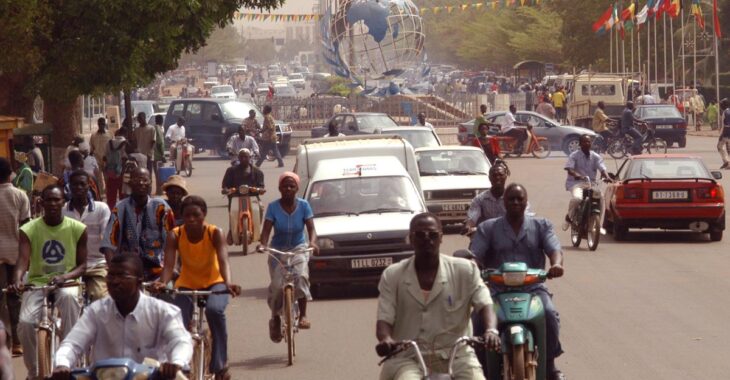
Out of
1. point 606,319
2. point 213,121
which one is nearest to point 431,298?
point 606,319

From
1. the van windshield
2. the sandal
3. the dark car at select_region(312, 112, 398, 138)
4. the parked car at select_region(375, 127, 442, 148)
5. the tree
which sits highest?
the tree

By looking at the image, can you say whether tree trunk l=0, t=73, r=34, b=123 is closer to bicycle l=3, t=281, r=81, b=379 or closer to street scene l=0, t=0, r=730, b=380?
street scene l=0, t=0, r=730, b=380

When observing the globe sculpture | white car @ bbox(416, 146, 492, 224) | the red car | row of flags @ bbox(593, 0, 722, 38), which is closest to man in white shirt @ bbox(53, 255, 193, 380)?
the red car

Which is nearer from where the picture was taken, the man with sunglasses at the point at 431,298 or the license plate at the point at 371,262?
the man with sunglasses at the point at 431,298

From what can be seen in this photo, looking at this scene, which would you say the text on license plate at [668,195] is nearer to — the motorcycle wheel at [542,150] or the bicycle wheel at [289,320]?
the bicycle wheel at [289,320]

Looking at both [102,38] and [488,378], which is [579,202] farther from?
[488,378]

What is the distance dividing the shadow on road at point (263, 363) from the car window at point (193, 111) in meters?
34.6

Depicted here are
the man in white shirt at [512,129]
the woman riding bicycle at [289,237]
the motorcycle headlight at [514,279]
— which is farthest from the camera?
the man in white shirt at [512,129]

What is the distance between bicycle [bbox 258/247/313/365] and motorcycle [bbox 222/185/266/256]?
835 centimetres

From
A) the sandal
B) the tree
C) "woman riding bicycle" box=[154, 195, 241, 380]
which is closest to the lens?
"woman riding bicycle" box=[154, 195, 241, 380]

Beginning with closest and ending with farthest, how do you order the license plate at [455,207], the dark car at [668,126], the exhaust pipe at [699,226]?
the exhaust pipe at [699,226] → the license plate at [455,207] → the dark car at [668,126]

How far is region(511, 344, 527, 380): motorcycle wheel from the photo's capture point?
29.2 ft

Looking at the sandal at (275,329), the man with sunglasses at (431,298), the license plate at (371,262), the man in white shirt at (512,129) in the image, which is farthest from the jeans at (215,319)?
the man in white shirt at (512,129)

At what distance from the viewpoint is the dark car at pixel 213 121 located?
4662cm
